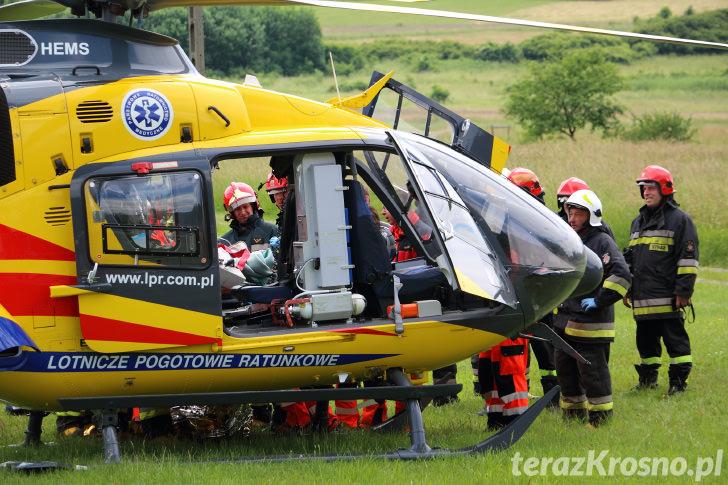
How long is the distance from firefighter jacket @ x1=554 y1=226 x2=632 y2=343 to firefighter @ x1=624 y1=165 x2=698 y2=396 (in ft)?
4.30

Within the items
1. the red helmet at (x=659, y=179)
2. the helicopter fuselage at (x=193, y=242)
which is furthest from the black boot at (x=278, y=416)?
the red helmet at (x=659, y=179)

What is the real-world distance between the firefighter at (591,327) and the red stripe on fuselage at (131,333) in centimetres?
344

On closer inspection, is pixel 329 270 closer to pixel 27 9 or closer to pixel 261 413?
pixel 261 413

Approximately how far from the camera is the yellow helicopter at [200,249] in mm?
5969

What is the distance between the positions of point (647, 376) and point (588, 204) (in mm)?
2329

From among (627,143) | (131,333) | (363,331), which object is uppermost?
(131,333)

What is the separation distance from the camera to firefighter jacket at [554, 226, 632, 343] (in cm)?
788

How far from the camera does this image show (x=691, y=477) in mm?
5863

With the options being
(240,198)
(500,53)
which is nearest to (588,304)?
(240,198)

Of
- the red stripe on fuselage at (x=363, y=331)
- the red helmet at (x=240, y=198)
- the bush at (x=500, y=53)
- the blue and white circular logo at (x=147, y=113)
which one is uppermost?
the bush at (x=500, y=53)

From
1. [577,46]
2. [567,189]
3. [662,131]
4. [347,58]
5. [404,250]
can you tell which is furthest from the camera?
[347,58]

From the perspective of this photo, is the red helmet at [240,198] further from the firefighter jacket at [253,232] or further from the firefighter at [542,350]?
the firefighter at [542,350]

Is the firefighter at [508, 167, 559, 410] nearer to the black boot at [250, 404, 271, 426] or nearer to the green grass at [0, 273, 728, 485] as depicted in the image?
the green grass at [0, 273, 728, 485]

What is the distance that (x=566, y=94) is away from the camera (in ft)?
150
